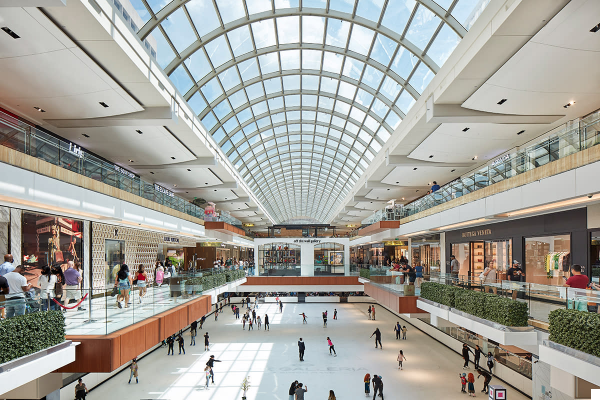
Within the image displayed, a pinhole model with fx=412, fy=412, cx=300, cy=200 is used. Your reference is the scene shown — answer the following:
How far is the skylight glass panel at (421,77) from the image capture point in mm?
18953

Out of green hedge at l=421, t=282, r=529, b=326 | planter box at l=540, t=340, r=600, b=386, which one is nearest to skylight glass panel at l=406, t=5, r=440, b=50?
green hedge at l=421, t=282, r=529, b=326

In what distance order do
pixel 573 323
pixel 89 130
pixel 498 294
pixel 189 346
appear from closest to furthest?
pixel 573 323 < pixel 498 294 < pixel 89 130 < pixel 189 346

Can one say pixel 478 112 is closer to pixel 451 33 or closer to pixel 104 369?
pixel 451 33

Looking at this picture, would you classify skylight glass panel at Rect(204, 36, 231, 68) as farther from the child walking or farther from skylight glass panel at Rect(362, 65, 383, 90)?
the child walking

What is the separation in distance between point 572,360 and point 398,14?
1540 cm

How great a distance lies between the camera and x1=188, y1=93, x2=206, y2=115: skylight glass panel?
22766 millimetres

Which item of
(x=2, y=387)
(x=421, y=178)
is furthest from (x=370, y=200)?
(x=2, y=387)

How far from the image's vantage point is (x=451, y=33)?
15.9m

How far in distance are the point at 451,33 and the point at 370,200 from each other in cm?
2626

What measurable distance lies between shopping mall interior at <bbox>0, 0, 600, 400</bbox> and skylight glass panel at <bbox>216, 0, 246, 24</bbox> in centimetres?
10

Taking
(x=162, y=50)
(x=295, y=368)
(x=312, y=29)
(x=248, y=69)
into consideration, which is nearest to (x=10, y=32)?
(x=162, y=50)

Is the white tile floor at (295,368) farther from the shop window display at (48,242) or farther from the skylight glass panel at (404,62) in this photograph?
the skylight glass panel at (404,62)

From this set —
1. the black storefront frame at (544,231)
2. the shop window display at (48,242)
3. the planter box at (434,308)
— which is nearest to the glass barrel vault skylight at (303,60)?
the black storefront frame at (544,231)

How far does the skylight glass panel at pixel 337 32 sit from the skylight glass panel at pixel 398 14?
2.97 m
